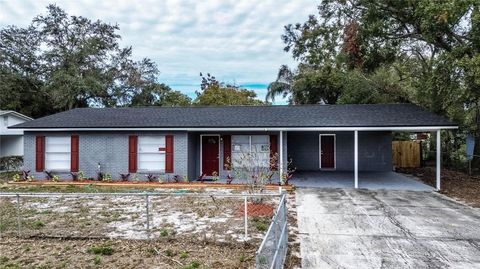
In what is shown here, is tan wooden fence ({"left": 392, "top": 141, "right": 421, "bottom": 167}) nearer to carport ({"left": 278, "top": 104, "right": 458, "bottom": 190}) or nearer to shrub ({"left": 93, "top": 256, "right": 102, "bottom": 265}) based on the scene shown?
carport ({"left": 278, "top": 104, "right": 458, "bottom": 190})

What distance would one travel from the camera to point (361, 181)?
15.2 meters

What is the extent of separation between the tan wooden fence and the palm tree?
13.2 meters

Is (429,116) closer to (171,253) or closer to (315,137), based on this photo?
(315,137)

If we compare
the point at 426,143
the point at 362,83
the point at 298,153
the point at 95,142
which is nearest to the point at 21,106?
the point at 95,142

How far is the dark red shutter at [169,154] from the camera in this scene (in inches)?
610

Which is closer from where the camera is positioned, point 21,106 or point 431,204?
point 431,204

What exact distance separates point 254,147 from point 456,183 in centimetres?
862

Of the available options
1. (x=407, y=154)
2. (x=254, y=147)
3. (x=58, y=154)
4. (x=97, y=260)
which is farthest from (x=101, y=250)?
(x=407, y=154)

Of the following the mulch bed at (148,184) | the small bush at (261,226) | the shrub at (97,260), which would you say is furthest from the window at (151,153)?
the shrub at (97,260)

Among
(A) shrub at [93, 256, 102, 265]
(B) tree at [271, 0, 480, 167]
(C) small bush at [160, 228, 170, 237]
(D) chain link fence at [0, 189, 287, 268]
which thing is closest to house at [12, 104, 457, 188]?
(B) tree at [271, 0, 480, 167]

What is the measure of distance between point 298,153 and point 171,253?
45.2 ft

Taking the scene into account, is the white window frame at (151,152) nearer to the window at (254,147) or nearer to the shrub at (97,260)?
the window at (254,147)

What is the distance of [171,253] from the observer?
6.27 m

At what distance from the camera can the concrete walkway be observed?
1394 centimetres
